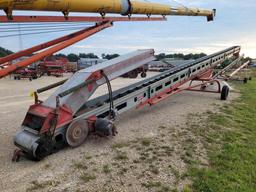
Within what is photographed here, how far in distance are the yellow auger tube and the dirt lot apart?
2812mm

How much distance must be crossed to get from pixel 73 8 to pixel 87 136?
2811mm

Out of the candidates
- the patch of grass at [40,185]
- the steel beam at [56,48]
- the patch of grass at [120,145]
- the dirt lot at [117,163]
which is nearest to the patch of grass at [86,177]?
the dirt lot at [117,163]

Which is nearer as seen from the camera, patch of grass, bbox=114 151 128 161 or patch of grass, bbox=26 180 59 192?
patch of grass, bbox=26 180 59 192

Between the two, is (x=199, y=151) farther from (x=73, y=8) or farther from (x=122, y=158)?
(x=73, y=8)

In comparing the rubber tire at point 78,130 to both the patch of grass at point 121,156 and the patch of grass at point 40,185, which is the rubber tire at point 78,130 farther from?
the patch of grass at point 40,185

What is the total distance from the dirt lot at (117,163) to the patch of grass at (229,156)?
0.83ft

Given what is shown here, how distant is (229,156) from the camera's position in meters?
5.04

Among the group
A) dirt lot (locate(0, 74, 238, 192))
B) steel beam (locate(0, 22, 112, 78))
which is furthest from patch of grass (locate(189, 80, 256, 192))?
steel beam (locate(0, 22, 112, 78))

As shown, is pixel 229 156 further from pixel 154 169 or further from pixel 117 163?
pixel 117 163

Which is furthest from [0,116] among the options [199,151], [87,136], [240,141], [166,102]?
[240,141]

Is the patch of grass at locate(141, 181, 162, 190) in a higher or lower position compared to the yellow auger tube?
lower

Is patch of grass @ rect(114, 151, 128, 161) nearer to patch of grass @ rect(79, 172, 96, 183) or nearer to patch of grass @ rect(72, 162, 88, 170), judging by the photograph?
patch of grass @ rect(72, 162, 88, 170)

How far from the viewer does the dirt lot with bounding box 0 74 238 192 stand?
4070mm

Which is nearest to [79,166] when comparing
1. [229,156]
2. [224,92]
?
[229,156]
